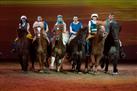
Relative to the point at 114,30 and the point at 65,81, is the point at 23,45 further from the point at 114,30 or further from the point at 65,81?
the point at 114,30

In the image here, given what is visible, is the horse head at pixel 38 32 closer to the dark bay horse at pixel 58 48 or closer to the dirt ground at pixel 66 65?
the dark bay horse at pixel 58 48

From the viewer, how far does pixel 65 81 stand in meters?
12.4

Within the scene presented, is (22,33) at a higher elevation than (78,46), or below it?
higher

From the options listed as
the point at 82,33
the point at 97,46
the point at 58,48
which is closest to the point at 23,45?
the point at 58,48

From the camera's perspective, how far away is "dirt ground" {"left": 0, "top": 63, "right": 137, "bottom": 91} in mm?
11523

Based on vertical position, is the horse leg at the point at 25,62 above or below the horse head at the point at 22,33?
below

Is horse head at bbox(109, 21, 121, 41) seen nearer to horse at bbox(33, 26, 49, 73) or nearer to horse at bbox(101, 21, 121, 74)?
horse at bbox(101, 21, 121, 74)

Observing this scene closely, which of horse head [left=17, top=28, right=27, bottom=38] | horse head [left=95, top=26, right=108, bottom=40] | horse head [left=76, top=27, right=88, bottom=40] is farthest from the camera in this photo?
horse head [left=17, top=28, right=27, bottom=38]

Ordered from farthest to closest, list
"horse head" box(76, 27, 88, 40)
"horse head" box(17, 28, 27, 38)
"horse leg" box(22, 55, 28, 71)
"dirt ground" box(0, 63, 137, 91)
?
"horse leg" box(22, 55, 28, 71)
"horse head" box(17, 28, 27, 38)
"horse head" box(76, 27, 88, 40)
"dirt ground" box(0, 63, 137, 91)

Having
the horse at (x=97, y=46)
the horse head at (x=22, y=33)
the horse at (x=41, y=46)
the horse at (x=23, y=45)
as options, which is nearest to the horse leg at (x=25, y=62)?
the horse at (x=23, y=45)

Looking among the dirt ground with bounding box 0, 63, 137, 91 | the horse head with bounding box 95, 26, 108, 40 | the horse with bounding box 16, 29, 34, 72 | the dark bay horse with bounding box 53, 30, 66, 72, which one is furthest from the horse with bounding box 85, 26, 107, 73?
the horse with bounding box 16, 29, 34, 72

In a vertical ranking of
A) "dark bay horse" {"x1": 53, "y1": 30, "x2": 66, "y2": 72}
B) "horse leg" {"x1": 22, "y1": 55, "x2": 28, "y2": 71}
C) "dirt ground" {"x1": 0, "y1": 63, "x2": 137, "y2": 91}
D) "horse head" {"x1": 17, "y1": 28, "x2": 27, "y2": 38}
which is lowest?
"dirt ground" {"x1": 0, "y1": 63, "x2": 137, "y2": 91}

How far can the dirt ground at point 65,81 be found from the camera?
1152 cm

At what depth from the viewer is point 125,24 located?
622 inches
